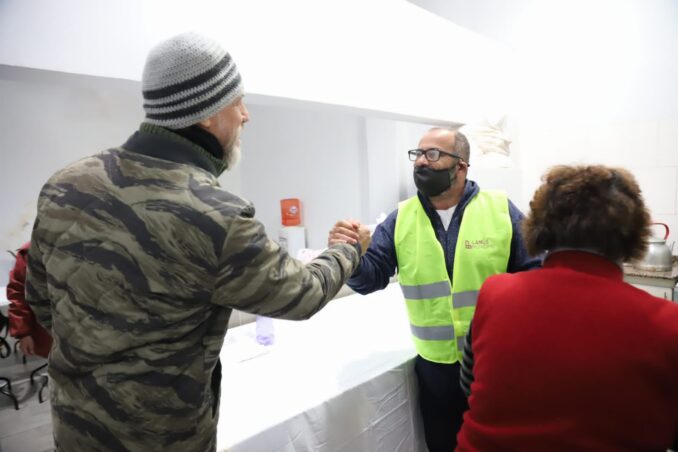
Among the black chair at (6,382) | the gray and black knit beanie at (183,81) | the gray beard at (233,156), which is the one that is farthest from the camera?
the black chair at (6,382)

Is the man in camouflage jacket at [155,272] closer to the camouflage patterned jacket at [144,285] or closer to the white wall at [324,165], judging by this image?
the camouflage patterned jacket at [144,285]

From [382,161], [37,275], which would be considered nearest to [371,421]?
[37,275]

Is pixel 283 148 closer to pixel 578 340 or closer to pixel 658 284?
pixel 658 284

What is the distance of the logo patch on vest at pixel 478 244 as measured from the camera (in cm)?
140

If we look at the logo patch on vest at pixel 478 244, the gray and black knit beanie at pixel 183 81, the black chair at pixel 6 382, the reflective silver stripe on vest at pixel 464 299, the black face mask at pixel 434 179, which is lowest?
the black chair at pixel 6 382

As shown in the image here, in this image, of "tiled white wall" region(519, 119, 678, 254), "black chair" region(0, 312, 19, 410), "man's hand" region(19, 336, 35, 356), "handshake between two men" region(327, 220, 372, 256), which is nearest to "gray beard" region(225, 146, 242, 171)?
"handshake between two men" region(327, 220, 372, 256)

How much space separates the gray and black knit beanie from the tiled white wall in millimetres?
2335

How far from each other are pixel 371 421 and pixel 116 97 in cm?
397

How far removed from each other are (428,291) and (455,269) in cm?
13

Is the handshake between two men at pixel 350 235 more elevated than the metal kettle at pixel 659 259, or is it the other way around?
the handshake between two men at pixel 350 235

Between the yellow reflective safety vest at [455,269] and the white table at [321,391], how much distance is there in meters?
0.23

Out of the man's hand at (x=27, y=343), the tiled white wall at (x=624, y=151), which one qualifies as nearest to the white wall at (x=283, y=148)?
the tiled white wall at (x=624, y=151)

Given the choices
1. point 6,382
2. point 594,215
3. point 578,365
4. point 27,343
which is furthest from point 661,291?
point 6,382

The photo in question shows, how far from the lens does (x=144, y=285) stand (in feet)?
2.35
